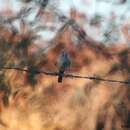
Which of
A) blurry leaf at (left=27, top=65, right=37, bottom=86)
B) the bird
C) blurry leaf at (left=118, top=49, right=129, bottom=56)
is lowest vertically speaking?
blurry leaf at (left=27, top=65, right=37, bottom=86)

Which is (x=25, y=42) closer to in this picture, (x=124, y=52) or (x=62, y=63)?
(x=62, y=63)

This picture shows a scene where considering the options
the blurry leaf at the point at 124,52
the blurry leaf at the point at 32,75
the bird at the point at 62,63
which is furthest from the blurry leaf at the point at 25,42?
the blurry leaf at the point at 124,52

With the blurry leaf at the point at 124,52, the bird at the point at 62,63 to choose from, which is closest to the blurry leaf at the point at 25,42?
the bird at the point at 62,63

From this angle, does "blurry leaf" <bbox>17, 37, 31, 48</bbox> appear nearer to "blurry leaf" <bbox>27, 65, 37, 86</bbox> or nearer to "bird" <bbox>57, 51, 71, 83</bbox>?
"blurry leaf" <bbox>27, 65, 37, 86</bbox>

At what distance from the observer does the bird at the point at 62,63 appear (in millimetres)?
5270

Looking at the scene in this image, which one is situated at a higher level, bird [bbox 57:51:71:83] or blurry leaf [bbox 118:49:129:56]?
blurry leaf [bbox 118:49:129:56]

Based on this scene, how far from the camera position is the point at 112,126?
5289 millimetres

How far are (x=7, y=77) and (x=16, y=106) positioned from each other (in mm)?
258

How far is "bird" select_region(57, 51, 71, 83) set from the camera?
5270 millimetres

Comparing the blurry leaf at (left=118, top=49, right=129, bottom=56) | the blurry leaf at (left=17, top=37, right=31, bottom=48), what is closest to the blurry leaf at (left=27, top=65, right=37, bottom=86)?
the blurry leaf at (left=17, top=37, right=31, bottom=48)

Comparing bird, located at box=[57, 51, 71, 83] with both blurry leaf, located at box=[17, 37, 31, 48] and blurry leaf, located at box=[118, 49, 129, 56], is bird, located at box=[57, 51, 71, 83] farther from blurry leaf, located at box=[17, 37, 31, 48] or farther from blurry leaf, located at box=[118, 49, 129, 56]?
blurry leaf, located at box=[118, 49, 129, 56]

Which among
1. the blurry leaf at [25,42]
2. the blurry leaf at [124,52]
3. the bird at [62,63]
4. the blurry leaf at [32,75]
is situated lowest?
the blurry leaf at [32,75]

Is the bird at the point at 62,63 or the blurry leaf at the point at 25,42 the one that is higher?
the blurry leaf at the point at 25,42

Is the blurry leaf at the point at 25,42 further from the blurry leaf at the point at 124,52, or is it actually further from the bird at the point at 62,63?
the blurry leaf at the point at 124,52
